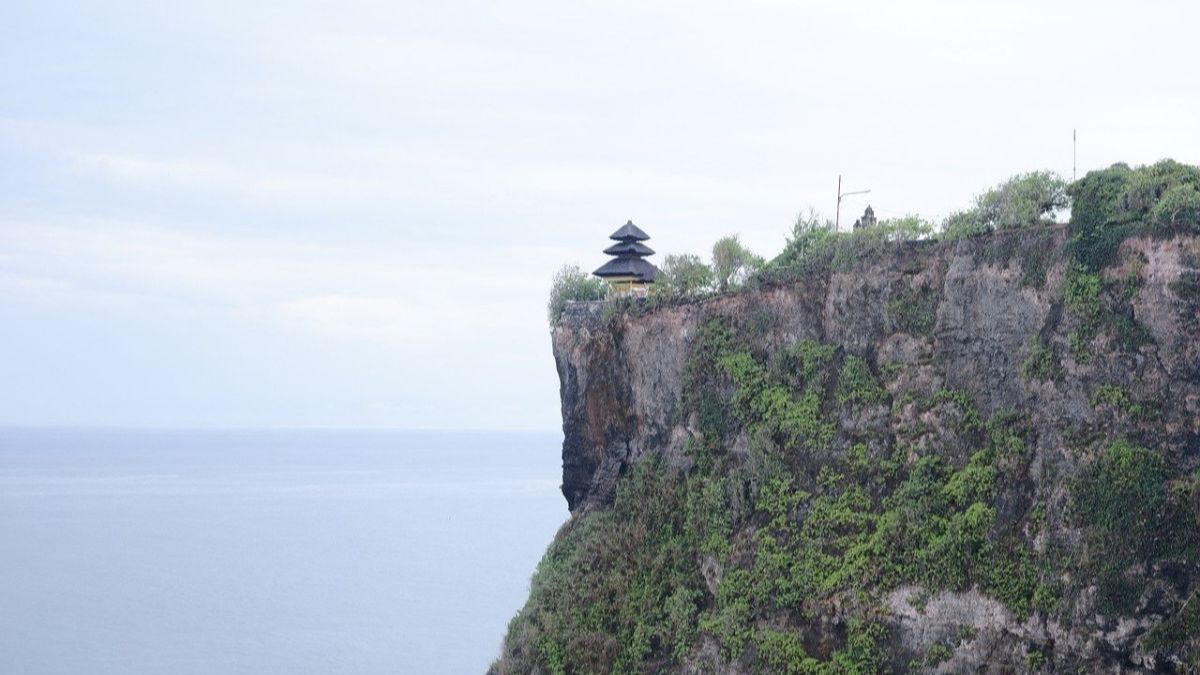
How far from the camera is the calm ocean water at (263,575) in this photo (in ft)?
189

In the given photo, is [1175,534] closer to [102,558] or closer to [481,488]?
[102,558]

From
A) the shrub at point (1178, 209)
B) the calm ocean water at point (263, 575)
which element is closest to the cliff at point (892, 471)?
the shrub at point (1178, 209)

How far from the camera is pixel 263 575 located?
253 feet

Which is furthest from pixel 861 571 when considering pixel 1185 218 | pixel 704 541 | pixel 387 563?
pixel 387 563

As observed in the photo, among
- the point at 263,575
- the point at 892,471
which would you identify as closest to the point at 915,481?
the point at 892,471

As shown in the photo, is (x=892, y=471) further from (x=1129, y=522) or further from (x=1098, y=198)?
(x=1098, y=198)

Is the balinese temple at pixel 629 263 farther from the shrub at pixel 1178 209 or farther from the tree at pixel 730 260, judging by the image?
the shrub at pixel 1178 209

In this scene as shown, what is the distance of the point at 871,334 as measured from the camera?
2919 cm

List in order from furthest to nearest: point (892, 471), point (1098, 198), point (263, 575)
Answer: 1. point (263, 575)
2. point (892, 471)
3. point (1098, 198)

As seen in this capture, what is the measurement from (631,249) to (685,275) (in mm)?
3379

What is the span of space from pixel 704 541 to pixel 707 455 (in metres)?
2.31

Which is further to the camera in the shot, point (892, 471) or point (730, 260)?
point (730, 260)

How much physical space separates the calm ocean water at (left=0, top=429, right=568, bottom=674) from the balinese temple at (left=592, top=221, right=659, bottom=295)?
79.0 ft

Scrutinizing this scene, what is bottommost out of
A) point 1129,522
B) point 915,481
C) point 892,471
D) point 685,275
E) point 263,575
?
point 263,575
